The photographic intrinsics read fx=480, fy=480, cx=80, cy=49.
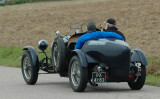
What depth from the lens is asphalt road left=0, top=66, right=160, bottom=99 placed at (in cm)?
1011

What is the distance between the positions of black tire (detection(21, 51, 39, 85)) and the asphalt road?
0.18 meters

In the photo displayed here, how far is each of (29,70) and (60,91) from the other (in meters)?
2.28

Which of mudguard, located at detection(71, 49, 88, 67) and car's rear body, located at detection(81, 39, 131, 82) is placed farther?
car's rear body, located at detection(81, 39, 131, 82)

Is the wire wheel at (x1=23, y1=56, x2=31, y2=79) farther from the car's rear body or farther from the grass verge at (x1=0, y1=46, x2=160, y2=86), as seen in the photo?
the grass verge at (x1=0, y1=46, x2=160, y2=86)

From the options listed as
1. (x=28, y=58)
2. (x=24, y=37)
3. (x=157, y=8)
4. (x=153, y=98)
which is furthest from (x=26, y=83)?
(x=157, y=8)

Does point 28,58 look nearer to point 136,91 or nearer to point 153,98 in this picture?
point 136,91

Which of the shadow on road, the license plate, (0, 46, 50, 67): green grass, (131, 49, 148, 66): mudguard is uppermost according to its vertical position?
(131, 49, 148, 66): mudguard

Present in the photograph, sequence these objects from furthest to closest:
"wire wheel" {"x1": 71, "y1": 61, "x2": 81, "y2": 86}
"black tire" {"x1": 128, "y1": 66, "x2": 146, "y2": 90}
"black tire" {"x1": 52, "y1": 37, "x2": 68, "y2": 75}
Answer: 1. "black tire" {"x1": 52, "y1": 37, "x2": 68, "y2": 75}
2. "black tire" {"x1": 128, "y1": 66, "x2": 146, "y2": 90}
3. "wire wheel" {"x1": 71, "y1": 61, "x2": 81, "y2": 86}

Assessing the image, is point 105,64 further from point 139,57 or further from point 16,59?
point 16,59

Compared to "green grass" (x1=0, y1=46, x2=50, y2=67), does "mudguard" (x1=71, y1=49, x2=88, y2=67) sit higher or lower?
higher

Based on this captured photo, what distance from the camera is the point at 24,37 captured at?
104ft

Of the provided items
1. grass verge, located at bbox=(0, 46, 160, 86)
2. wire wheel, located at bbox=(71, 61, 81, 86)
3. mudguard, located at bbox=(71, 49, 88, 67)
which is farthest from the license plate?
grass verge, located at bbox=(0, 46, 160, 86)

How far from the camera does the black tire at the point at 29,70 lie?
12805mm

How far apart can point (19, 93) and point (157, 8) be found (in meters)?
25.7
